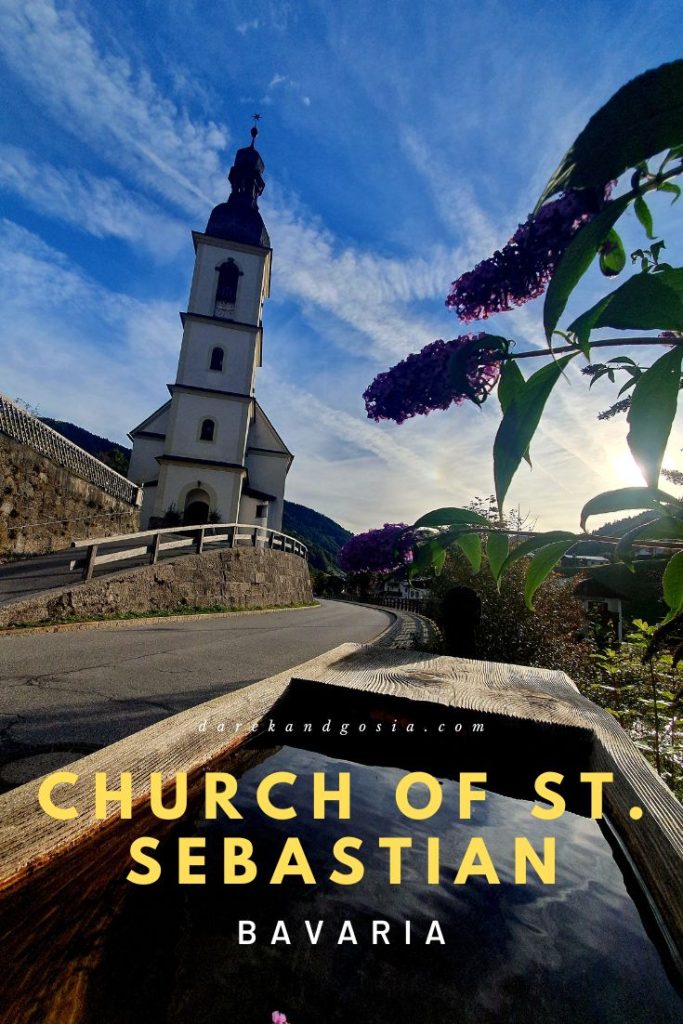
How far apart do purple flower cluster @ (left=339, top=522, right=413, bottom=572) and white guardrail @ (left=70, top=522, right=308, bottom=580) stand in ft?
19.9

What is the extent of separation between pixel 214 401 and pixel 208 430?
5.14ft

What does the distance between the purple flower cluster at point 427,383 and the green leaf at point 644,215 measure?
39 cm

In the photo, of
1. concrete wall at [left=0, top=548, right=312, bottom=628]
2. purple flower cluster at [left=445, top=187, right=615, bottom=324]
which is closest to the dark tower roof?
concrete wall at [left=0, top=548, right=312, bottom=628]

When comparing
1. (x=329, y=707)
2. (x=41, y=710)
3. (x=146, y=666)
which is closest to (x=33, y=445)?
(x=146, y=666)

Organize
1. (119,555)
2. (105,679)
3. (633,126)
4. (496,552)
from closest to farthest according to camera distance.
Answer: (633,126) → (496,552) → (105,679) → (119,555)

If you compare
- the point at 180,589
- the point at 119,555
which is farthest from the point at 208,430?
the point at 119,555

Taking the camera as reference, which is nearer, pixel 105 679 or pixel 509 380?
pixel 509 380

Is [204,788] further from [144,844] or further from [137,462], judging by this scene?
[137,462]

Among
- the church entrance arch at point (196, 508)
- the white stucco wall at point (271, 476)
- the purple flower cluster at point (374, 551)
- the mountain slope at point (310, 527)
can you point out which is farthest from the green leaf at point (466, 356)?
the mountain slope at point (310, 527)

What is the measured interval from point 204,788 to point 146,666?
4.32 m

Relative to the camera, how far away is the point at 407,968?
0.61 metres

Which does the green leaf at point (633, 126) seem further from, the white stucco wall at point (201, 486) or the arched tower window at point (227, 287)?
the arched tower window at point (227, 287)

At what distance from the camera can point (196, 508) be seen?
82.0 feet

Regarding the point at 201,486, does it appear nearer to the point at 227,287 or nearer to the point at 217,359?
the point at 217,359
